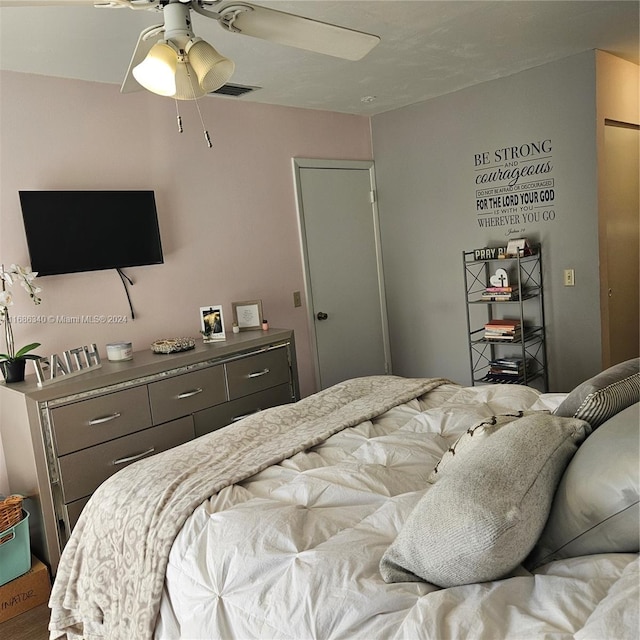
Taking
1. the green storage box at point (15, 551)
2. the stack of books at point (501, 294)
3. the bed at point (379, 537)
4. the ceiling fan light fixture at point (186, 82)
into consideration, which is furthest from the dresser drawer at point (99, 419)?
the stack of books at point (501, 294)

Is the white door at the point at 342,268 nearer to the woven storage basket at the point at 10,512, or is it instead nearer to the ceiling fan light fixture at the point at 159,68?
the woven storage basket at the point at 10,512

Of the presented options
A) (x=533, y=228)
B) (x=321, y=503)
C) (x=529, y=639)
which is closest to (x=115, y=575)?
(x=321, y=503)

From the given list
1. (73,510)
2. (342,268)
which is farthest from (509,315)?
(73,510)

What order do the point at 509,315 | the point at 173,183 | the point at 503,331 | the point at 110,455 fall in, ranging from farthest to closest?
the point at 509,315, the point at 503,331, the point at 173,183, the point at 110,455

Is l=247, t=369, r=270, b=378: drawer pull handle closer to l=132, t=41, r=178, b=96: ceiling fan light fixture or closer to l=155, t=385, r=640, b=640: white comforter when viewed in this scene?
l=155, t=385, r=640, b=640: white comforter

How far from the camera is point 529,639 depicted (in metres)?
1.04

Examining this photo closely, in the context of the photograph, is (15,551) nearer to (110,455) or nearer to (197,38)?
(110,455)

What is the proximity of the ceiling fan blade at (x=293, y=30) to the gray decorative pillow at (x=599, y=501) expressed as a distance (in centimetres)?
143

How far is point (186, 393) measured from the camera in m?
3.20

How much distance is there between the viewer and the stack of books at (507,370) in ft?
13.6

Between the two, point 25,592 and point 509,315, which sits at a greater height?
point 509,315

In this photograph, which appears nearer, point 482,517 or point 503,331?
point 482,517

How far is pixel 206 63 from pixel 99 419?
1.80m

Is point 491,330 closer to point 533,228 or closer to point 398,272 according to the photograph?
point 533,228
